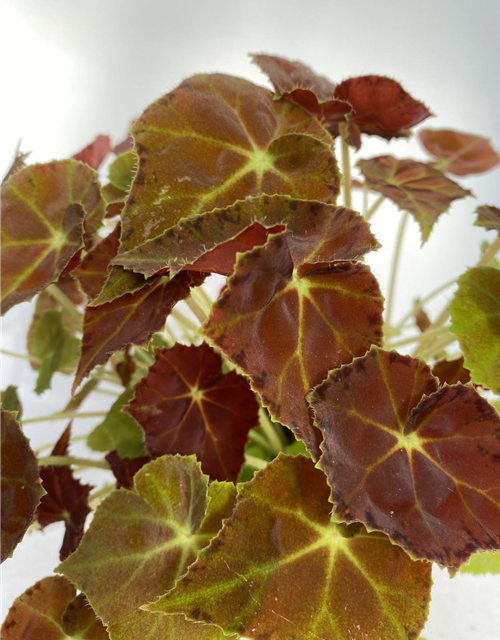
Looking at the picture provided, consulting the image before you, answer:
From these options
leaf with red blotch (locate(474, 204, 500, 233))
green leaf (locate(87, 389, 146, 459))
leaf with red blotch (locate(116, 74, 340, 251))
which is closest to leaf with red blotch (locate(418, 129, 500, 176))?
leaf with red blotch (locate(474, 204, 500, 233))

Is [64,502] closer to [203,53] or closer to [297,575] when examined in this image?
[297,575]

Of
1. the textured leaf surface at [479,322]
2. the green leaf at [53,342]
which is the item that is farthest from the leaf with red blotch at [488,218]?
the green leaf at [53,342]

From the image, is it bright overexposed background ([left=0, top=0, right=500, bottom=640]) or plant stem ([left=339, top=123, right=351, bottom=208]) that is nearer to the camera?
plant stem ([left=339, top=123, right=351, bottom=208])

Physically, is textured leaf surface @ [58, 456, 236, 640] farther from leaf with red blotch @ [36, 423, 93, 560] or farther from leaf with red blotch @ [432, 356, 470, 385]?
leaf with red blotch @ [432, 356, 470, 385]

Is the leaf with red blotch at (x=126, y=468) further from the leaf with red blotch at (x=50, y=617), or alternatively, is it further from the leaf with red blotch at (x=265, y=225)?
the leaf with red blotch at (x=265, y=225)

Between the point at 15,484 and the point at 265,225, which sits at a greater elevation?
the point at 265,225

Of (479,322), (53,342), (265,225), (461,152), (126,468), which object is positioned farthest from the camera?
(461,152)

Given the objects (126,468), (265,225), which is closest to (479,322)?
(265,225)
